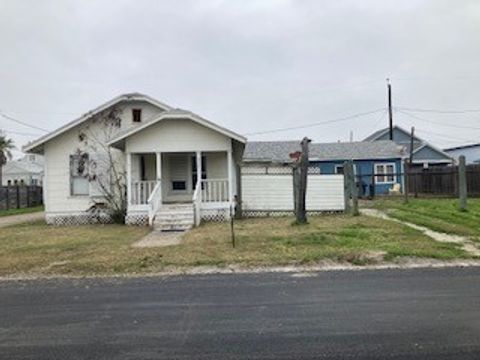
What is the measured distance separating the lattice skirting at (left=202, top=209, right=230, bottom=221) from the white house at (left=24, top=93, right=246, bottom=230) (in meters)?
0.04

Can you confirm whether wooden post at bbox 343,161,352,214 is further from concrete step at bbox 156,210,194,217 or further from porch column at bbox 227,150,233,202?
concrete step at bbox 156,210,194,217

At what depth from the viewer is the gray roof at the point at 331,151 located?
38250mm

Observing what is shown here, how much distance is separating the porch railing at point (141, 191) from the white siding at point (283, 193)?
371cm

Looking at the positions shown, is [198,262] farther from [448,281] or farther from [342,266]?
[448,281]

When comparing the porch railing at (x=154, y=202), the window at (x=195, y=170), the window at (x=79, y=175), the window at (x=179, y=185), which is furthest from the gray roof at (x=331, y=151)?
the porch railing at (x=154, y=202)

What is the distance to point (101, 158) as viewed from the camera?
68.7 feet

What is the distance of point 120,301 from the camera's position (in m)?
7.36

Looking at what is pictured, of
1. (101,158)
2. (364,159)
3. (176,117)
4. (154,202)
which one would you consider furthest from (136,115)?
(364,159)

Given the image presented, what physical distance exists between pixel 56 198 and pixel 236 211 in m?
7.27

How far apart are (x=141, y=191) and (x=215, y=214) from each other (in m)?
2.93

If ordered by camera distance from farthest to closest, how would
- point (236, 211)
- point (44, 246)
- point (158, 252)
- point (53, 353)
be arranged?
point (236, 211), point (44, 246), point (158, 252), point (53, 353)

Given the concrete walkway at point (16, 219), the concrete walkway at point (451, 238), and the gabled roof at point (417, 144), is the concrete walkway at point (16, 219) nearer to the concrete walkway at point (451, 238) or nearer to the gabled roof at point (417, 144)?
the concrete walkway at point (451, 238)

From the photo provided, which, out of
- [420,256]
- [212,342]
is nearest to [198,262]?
[420,256]

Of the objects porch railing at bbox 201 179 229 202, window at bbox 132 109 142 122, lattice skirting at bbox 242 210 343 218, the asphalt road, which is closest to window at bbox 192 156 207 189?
porch railing at bbox 201 179 229 202
